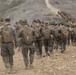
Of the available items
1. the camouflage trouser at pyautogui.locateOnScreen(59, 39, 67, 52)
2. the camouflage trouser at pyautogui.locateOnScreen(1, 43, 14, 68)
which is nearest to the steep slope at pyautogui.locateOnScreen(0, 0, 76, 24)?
the camouflage trouser at pyautogui.locateOnScreen(59, 39, 67, 52)

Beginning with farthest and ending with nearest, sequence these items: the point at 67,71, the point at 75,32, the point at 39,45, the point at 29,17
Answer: the point at 29,17, the point at 75,32, the point at 39,45, the point at 67,71

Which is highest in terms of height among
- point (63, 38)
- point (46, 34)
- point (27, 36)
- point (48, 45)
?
point (27, 36)

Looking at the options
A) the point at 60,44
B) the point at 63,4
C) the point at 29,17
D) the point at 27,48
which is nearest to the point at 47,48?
the point at 60,44

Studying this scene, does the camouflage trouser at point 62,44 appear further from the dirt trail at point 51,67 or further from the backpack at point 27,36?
the backpack at point 27,36

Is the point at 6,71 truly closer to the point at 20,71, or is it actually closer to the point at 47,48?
the point at 20,71

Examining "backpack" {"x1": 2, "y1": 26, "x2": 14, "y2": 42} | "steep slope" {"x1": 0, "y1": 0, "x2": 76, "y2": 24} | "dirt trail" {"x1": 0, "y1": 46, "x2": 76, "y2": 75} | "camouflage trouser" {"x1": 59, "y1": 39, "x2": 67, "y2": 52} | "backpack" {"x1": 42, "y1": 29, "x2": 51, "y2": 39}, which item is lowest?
"dirt trail" {"x1": 0, "y1": 46, "x2": 76, "y2": 75}

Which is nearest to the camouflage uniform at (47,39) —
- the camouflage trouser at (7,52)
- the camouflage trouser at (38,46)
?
the camouflage trouser at (38,46)

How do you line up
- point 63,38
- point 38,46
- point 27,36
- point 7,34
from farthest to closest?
point 63,38 → point 38,46 → point 27,36 → point 7,34

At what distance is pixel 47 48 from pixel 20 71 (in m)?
5.26

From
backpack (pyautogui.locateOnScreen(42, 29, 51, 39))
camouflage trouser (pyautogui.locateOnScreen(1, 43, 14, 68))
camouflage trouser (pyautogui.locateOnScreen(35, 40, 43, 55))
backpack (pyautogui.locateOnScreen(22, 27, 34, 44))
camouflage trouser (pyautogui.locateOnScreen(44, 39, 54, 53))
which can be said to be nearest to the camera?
camouflage trouser (pyautogui.locateOnScreen(1, 43, 14, 68))

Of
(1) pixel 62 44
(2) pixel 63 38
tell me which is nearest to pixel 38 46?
(2) pixel 63 38

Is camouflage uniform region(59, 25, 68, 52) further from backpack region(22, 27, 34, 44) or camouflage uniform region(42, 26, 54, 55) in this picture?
backpack region(22, 27, 34, 44)

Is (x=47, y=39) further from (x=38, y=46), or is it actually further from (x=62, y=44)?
(x=62, y=44)

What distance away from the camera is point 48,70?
14.2 meters
